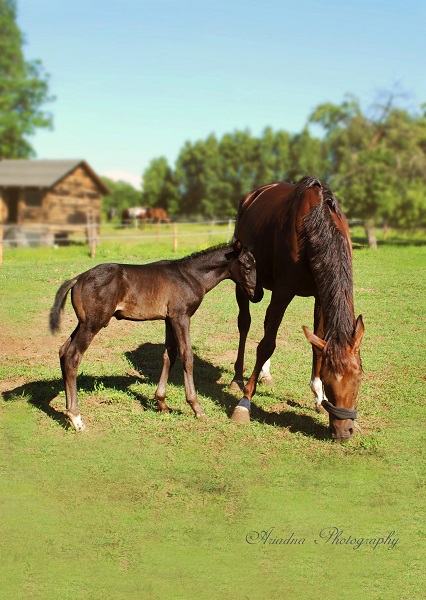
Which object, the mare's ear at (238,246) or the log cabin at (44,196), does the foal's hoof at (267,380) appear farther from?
the log cabin at (44,196)

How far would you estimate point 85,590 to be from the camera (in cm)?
A: 462

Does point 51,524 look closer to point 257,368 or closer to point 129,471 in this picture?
point 129,471

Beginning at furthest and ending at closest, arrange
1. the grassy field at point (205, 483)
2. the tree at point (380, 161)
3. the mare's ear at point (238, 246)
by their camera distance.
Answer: the tree at point (380, 161), the mare's ear at point (238, 246), the grassy field at point (205, 483)

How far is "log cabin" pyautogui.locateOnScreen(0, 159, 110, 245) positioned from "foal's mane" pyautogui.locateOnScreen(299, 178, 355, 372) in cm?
3553

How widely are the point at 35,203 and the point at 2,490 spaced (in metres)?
39.5

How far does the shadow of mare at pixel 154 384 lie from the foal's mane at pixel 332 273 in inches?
50.9

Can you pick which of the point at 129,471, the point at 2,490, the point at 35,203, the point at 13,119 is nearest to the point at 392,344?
the point at 129,471

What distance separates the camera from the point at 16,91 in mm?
50406

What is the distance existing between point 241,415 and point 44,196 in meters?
38.0

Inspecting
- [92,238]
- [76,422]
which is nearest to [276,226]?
[76,422]

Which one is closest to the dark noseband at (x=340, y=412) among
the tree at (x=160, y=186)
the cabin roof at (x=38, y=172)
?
the cabin roof at (x=38, y=172)

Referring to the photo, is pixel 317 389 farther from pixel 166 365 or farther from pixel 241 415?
pixel 166 365

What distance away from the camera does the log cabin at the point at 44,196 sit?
4238 centimetres

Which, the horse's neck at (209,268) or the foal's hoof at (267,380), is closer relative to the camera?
the horse's neck at (209,268)
